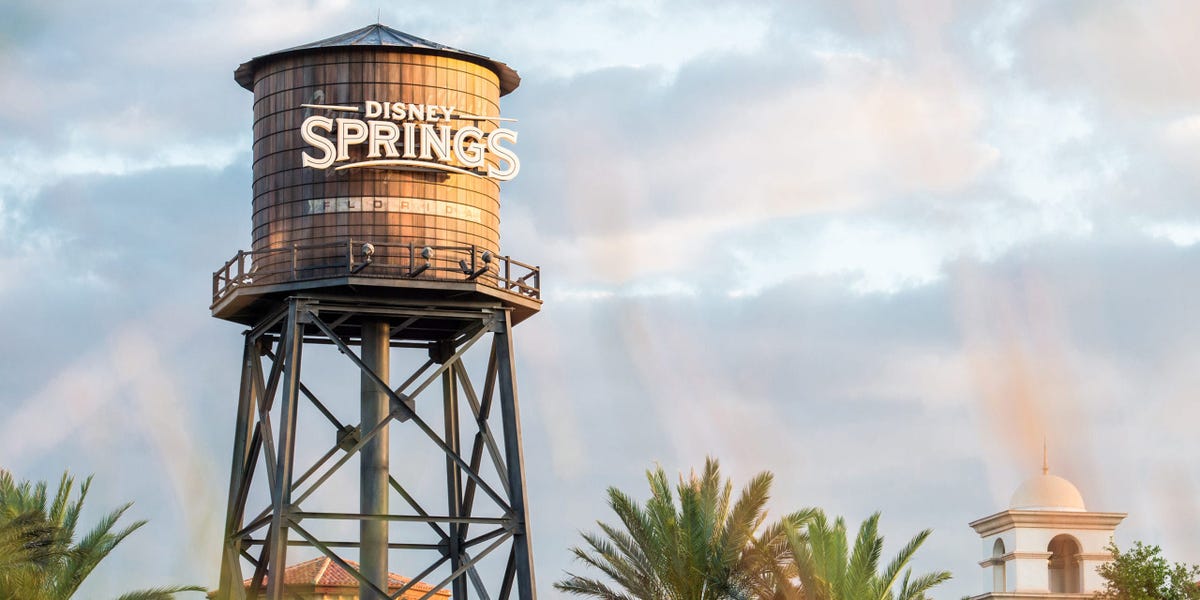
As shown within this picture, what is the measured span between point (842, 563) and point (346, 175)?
12.9m

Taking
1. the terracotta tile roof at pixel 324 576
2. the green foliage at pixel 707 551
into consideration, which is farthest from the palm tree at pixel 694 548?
the terracotta tile roof at pixel 324 576

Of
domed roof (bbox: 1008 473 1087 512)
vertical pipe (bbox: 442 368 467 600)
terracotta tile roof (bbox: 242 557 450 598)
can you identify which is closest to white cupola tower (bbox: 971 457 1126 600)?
domed roof (bbox: 1008 473 1087 512)

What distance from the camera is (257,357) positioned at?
49.5 metres

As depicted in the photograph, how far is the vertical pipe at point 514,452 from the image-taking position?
4769 cm

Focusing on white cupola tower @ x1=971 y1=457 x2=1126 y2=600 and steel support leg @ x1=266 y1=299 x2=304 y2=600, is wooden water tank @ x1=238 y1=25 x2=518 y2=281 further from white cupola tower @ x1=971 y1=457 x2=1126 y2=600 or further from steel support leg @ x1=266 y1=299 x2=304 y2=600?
white cupola tower @ x1=971 y1=457 x2=1126 y2=600

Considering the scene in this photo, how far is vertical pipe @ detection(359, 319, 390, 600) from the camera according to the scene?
48.5 m

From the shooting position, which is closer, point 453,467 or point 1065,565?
point 453,467

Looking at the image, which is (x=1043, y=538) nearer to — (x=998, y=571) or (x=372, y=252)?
(x=998, y=571)

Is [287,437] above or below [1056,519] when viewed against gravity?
below

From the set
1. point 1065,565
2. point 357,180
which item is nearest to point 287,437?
point 357,180

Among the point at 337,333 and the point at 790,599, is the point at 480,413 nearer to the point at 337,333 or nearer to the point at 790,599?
the point at 337,333

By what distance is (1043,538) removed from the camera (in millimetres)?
79125

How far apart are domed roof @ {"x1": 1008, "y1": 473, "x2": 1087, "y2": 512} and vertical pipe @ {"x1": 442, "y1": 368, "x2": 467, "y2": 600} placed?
Result: 32.9 meters

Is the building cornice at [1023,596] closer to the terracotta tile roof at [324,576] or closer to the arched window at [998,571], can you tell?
the arched window at [998,571]
